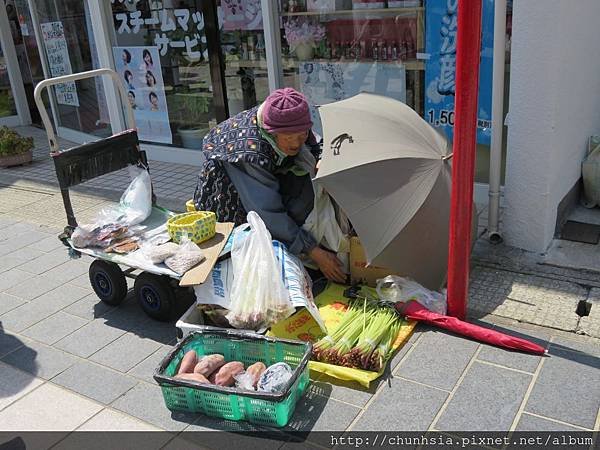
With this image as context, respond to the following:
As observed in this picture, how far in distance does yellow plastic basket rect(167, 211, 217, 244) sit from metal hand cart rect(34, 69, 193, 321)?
28 centimetres

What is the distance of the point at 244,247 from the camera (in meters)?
3.54

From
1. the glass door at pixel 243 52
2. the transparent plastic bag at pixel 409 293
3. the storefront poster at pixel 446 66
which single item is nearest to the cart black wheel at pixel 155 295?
the transparent plastic bag at pixel 409 293

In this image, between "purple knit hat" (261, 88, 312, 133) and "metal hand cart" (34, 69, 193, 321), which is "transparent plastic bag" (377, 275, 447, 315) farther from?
"metal hand cart" (34, 69, 193, 321)

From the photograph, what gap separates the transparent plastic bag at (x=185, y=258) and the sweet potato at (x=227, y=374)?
2.31ft

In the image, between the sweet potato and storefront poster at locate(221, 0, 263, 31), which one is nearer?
the sweet potato

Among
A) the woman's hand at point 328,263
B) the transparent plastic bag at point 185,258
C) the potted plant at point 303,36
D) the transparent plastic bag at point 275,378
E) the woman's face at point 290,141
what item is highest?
the potted plant at point 303,36

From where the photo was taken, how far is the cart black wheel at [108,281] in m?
4.02

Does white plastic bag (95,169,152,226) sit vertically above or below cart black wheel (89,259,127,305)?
above

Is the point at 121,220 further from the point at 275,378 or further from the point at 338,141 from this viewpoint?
the point at 275,378

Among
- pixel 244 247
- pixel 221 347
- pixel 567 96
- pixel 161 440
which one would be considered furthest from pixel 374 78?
pixel 161 440

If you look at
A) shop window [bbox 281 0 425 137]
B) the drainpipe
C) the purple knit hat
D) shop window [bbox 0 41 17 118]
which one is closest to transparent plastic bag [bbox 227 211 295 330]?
the purple knit hat

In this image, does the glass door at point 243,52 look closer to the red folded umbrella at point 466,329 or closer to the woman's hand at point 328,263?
the woman's hand at point 328,263

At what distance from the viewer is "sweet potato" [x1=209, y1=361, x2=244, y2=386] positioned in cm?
295

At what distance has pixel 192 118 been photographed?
24.3 ft
